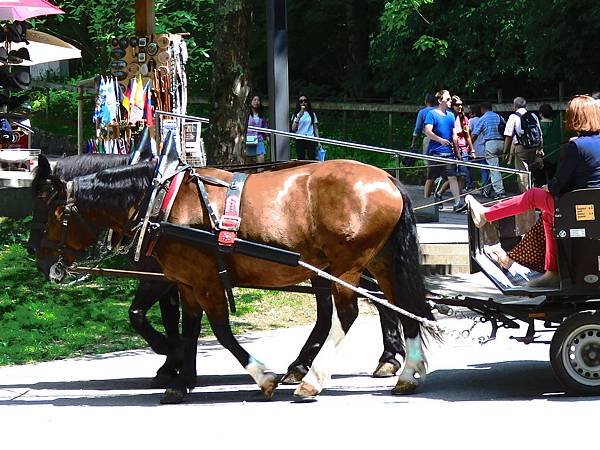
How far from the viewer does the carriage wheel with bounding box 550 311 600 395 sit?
8.34 meters

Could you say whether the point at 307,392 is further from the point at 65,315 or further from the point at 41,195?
the point at 65,315

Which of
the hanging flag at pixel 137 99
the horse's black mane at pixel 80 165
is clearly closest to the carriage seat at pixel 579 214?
the horse's black mane at pixel 80 165

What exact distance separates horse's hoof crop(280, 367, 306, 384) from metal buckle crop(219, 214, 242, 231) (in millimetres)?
1295

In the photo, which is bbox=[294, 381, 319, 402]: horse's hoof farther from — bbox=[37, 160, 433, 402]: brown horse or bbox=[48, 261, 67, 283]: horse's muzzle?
bbox=[48, 261, 67, 283]: horse's muzzle

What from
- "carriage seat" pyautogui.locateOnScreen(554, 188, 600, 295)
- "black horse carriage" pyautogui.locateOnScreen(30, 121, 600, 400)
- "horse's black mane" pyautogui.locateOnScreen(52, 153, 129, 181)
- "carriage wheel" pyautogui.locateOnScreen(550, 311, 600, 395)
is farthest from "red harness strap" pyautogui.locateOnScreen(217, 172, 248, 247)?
"carriage wheel" pyautogui.locateOnScreen(550, 311, 600, 395)

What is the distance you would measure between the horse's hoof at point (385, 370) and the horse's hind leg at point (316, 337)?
51 centimetres

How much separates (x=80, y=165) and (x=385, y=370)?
278 cm

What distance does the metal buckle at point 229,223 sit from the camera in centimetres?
873

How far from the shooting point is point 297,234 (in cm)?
888

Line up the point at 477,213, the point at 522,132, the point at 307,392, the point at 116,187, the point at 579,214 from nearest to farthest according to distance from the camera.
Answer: the point at 579,214, the point at 307,392, the point at 477,213, the point at 116,187, the point at 522,132

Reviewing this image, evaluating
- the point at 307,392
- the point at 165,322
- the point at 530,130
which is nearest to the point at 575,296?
the point at 307,392

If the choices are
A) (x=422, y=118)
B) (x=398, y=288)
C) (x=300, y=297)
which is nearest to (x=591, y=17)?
(x=422, y=118)

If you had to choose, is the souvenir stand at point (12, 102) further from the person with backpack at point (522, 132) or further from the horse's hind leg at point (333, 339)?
the horse's hind leg at point (333, 339)

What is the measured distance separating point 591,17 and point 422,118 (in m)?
4.85
